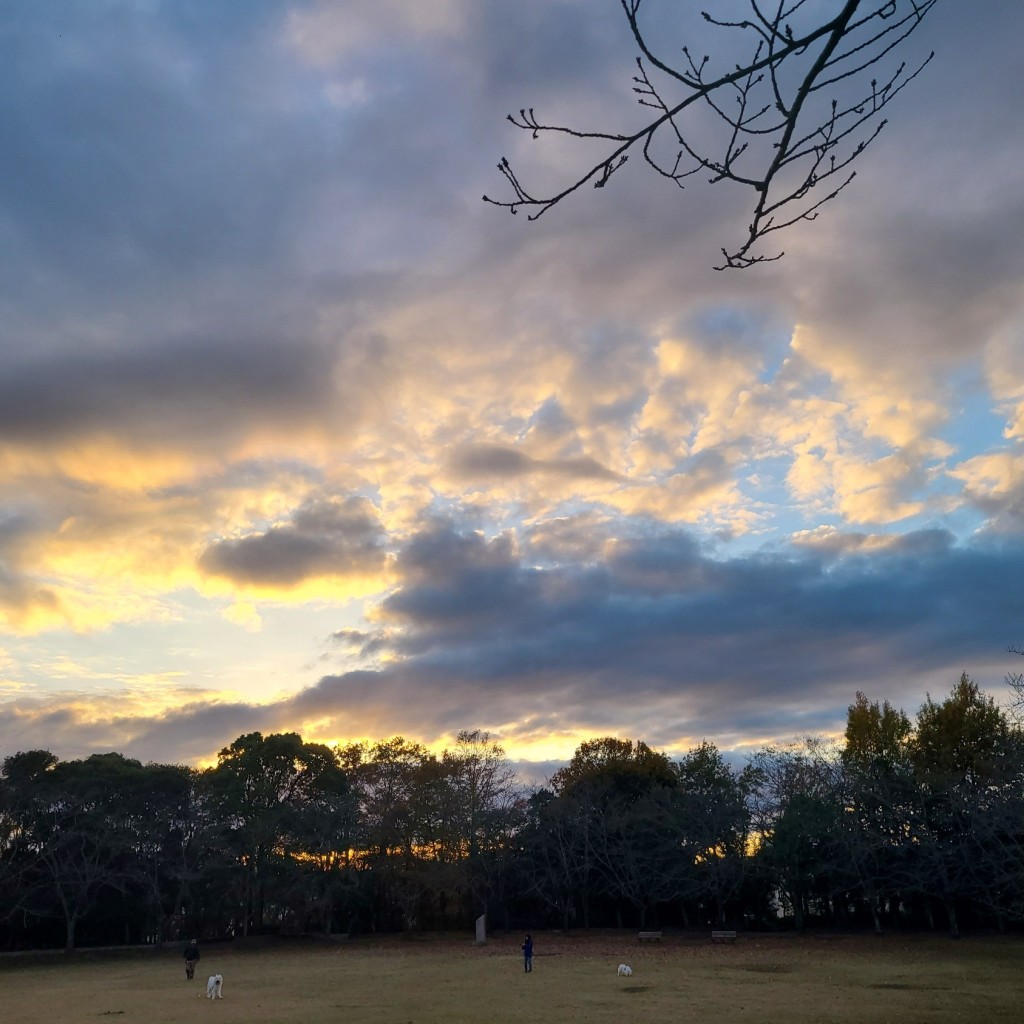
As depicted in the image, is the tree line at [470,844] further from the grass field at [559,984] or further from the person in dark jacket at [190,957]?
the person in dark jacket at [190,957]

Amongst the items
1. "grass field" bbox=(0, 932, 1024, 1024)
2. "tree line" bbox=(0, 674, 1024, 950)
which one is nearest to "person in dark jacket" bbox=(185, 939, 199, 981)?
"grass field" bbox=(0, 932, 1024, 1024)

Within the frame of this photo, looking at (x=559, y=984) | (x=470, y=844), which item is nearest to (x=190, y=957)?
(x=559, y=984)

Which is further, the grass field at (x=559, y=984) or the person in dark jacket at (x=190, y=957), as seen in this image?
the person in dark jacket at (x=190, y=957)

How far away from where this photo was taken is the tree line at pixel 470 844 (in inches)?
1540

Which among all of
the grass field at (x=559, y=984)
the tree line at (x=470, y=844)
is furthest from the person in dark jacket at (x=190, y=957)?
the tree line at (x=470, y=844)

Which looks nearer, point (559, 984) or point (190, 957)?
point (559, 984)

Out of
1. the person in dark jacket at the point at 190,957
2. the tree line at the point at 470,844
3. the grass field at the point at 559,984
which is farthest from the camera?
the tree line at the point at 470,844

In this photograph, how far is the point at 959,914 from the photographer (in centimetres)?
4047

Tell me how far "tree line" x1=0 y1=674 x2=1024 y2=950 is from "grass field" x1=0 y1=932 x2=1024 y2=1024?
3.30 m

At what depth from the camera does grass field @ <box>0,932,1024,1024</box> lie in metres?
19.1

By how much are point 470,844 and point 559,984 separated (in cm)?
2168

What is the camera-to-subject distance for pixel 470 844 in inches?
1813

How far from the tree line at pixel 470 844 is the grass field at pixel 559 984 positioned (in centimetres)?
330

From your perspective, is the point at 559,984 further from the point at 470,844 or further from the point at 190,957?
the point at 470,844
